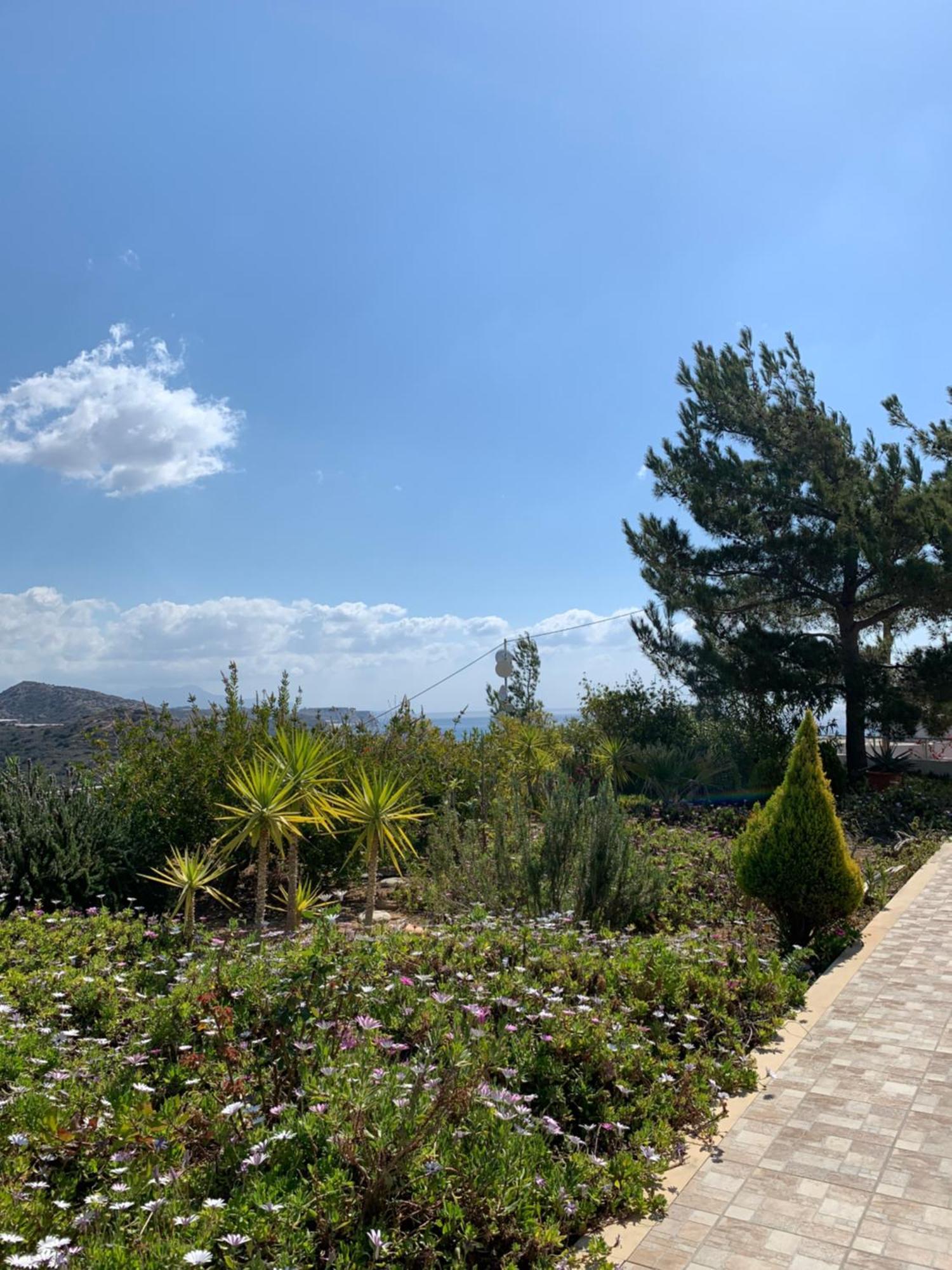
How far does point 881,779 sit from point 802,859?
38.2 feet

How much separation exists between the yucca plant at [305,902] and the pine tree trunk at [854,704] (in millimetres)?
11621

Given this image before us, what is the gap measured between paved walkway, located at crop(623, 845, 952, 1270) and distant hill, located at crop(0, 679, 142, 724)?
14842 millimetres

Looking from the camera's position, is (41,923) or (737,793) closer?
(41,923)

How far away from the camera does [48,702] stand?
58.6 ft

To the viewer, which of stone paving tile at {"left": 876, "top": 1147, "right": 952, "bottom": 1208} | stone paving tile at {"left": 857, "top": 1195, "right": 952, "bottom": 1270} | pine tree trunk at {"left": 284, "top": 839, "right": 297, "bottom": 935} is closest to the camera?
stone paving tile at {"left": 857, "top": 1195, "right": 952, "bottom": 1270}

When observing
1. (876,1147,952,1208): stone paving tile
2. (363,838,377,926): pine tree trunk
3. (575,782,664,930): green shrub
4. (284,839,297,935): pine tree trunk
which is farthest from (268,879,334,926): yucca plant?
(876,1147,952,1208): stone paving tile

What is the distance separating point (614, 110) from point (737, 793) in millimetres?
10137

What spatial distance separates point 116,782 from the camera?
7.01 m

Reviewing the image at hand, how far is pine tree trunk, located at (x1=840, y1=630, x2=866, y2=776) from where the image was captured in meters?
15.3

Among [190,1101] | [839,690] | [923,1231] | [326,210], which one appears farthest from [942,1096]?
[839,690]

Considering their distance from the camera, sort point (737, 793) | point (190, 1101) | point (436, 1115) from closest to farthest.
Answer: point (436, 1115)
point (190, 1101)
point (737, 793)

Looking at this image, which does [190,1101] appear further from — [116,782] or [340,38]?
[340,38]

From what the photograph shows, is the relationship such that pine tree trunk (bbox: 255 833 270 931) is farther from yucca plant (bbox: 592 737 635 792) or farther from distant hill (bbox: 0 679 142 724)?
distant hill (bbox: 0 679 142 724)

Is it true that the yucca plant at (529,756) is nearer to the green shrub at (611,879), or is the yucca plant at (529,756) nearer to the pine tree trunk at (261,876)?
the green shrub at (611,879)
